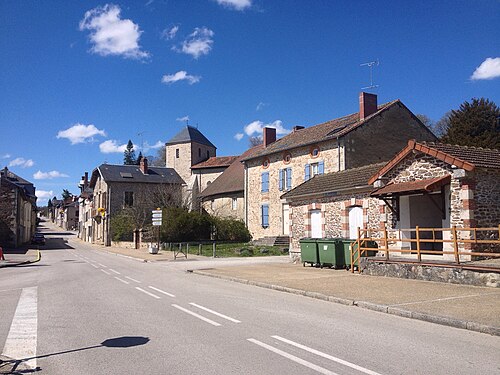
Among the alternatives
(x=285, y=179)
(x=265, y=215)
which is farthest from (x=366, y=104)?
(x=265, y=215)

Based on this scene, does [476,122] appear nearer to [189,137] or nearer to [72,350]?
A: [72,350]

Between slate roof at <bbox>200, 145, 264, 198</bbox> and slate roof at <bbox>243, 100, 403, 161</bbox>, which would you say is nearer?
slate roof at <bbox>243, 100, 403, 161</bbox>

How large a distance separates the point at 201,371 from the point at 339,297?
20.6 feet

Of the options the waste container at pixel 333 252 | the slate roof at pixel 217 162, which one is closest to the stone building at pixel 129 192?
the slate roof at pixel 217 162

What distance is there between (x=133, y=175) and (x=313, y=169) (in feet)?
93.6

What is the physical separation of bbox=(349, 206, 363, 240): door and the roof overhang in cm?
199

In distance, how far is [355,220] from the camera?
66.3 feet

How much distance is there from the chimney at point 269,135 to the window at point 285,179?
215 inches

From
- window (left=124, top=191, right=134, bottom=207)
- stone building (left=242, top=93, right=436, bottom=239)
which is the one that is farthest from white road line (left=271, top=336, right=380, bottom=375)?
window (left=124, top=191, right=134, bottom=207)

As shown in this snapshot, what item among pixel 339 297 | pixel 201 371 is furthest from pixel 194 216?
pixel 201 371

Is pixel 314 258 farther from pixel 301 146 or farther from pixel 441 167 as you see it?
pixel 301 146

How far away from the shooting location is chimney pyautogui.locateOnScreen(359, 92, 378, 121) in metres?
32.3

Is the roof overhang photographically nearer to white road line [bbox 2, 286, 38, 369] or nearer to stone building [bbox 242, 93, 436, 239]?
white road line [bbox 2, 286, 38, 369]

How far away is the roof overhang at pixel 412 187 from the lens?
15.4 metres
